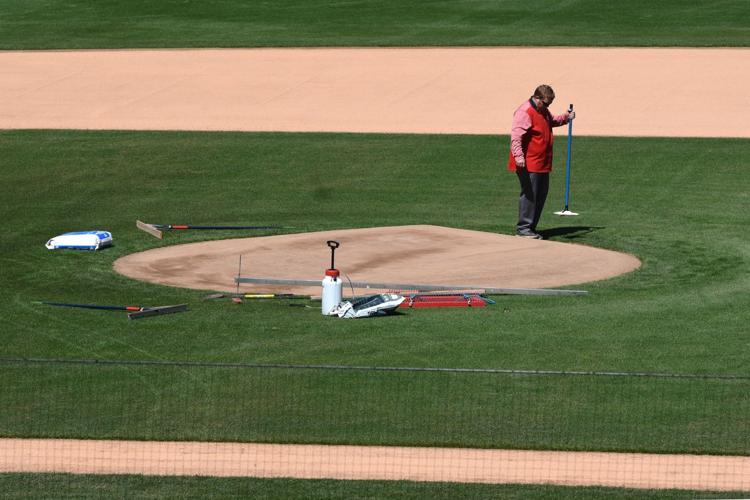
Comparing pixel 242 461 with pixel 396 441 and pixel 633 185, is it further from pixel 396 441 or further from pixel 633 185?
pixel 633 185

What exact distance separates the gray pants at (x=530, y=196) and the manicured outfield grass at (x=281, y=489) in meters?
11.2

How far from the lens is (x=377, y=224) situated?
25.1 m

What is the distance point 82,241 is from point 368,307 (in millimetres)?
6377

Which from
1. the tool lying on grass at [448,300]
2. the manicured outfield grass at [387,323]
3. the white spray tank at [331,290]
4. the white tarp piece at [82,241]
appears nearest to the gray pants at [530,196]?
the manicured outfield grass at [387,323]

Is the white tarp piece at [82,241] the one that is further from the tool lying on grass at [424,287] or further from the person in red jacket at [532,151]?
the person in red jacket at [532,151]

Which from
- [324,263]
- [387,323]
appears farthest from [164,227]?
[387,323]

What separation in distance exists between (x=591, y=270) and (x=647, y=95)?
58.7 feet

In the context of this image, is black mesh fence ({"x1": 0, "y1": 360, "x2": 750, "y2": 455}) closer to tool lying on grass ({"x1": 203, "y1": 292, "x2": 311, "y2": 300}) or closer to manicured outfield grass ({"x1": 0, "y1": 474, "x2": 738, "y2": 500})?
manicured outfield grass ({"x1": 0, "y1": 474, "x2": 738, "y2": 500})

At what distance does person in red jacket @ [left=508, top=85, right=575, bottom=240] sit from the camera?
23062mm

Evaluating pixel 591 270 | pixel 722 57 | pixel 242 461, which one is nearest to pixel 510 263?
pixel 591 270

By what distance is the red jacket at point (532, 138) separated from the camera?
23.0 meters

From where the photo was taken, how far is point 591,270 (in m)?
21.0

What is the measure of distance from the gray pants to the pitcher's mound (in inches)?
14.5

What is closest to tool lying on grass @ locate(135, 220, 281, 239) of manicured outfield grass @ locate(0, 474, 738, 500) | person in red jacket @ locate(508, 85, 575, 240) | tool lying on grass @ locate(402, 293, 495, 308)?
person in red jacket @ locate(508, 85, 575, 240)
